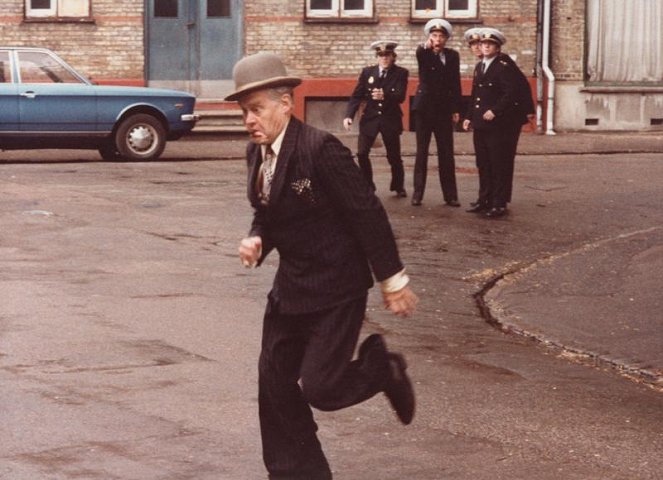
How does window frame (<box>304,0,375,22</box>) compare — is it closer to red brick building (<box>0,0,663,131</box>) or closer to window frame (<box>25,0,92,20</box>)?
red brick building (<box>0,0,663,131</box>)

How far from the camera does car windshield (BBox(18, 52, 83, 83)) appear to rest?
69.1ft

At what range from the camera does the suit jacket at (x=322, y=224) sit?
540 centimetres

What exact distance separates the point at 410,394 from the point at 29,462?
4.91 feet

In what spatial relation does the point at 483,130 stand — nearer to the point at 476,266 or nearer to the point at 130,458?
the point at 476,266

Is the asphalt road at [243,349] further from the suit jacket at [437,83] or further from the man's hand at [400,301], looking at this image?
the suit jacket at [437,83]

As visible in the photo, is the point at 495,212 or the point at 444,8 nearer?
the point at 495,212

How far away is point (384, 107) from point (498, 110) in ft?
6.61

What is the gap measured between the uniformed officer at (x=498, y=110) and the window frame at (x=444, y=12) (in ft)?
43.2

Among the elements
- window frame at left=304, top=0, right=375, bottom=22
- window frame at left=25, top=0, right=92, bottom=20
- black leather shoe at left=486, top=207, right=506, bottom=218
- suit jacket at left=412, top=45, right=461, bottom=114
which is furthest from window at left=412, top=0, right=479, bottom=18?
black leather shoe at left=486, top=207, right=506, bottom=218

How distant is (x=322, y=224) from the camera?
5.46 m

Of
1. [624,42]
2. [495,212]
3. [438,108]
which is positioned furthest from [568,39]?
[495,212]

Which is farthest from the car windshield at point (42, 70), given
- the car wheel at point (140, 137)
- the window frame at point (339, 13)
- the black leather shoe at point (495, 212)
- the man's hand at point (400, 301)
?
the man's hand at point (400, 301)

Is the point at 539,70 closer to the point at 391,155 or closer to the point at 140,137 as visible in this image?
the point at 140,137

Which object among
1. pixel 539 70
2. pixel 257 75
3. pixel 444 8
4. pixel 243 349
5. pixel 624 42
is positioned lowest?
pixel 243 349
